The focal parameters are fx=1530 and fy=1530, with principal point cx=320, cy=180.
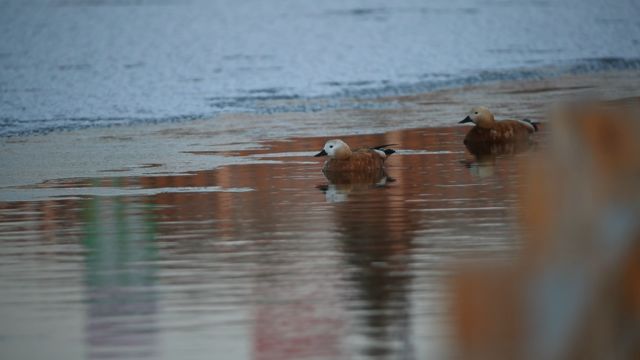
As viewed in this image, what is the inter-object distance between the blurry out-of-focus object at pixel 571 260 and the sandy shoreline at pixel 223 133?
836 cm

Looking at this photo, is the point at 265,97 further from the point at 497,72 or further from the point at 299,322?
the point at 299,322

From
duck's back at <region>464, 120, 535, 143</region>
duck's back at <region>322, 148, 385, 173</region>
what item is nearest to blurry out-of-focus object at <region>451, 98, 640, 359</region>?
duck's back at <region>322, 148, 385, 173</region>

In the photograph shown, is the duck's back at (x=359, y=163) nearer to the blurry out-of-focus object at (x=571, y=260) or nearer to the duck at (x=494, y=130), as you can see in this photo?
the duck at (x=494, y=130)

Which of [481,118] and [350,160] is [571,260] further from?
[481,118]

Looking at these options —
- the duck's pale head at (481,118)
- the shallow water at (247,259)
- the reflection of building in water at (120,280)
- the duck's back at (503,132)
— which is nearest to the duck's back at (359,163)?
the shallow water at (247,259)

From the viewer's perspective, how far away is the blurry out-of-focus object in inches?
155

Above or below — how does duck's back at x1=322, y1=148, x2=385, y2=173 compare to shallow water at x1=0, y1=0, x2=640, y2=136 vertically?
below

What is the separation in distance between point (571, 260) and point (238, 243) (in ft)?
17.5

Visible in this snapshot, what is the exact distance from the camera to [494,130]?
49.1 feet

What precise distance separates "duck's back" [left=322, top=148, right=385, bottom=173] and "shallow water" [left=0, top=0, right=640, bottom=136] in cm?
637

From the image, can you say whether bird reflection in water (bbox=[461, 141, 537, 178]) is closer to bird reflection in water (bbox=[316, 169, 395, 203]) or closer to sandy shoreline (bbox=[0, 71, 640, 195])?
sandy shoreline (bbox=[0, 71, 640, 195])

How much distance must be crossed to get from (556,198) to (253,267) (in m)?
4.45

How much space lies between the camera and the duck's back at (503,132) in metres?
14.9

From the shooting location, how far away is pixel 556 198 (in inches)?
157
